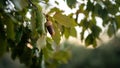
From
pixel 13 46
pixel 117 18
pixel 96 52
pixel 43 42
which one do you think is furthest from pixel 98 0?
pixel 96 52

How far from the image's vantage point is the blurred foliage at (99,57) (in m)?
9.01

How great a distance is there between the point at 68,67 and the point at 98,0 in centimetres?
715

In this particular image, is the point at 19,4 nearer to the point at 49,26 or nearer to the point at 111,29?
the point at 49,26


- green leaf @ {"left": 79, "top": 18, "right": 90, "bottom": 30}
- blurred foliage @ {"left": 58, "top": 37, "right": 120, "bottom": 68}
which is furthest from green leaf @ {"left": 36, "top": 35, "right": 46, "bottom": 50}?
blurred foliage @ {"left": 58, "top": 37, "right": 120, "bottom": 68}

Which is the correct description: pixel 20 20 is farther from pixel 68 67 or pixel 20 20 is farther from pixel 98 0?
pixel 68 67

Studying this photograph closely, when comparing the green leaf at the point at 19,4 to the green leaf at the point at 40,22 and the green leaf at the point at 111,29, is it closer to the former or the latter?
the green leaf at the point at 40,22

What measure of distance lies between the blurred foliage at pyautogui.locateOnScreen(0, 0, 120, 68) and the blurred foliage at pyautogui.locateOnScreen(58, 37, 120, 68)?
613 centimetres

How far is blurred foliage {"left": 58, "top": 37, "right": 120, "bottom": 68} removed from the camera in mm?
9008

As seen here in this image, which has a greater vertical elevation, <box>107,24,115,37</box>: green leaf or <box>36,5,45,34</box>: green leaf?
<box>107,24,115,37</box>: green leaf

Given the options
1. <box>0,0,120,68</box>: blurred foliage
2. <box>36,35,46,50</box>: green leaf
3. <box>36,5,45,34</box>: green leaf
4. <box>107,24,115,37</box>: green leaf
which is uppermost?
<box>107,24,115,37</box>: green leaf

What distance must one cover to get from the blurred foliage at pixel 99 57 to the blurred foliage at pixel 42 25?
6.13 meters

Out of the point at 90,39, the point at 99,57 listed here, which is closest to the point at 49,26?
the point at 90,39

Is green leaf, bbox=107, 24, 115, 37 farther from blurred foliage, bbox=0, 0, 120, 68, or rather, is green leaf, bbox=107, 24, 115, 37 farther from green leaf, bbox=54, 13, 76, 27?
green leaf, bbox=54, 13, 76, 27

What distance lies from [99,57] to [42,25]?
7879mm
